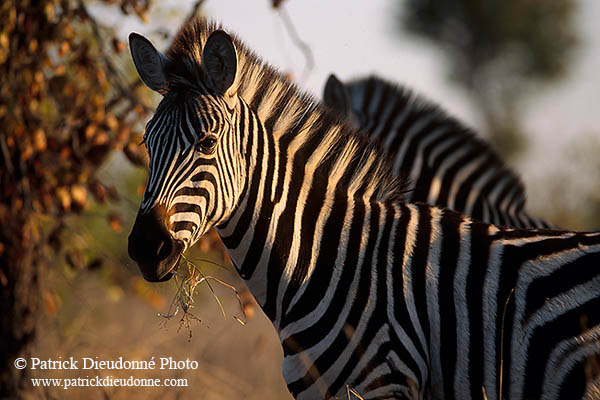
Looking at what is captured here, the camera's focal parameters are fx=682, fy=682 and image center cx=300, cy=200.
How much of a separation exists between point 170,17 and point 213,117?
4.26 meters

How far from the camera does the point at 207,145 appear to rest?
10.7 ft

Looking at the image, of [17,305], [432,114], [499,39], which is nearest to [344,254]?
[17,305]

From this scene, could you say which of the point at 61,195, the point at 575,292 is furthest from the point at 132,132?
the point at 575,292

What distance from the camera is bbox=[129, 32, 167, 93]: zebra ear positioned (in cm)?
352

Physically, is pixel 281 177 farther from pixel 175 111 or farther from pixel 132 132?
pixel 132 132

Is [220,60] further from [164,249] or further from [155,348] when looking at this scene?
[155,348]

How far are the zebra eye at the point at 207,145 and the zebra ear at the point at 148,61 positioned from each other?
480 millimetres

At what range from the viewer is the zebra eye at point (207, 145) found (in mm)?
3242

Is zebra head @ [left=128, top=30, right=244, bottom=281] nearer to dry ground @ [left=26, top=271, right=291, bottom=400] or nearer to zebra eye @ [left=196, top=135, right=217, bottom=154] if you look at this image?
zebra eye @ [left=196, top=135, right=217, bottom=154]

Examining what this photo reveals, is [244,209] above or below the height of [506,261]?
below

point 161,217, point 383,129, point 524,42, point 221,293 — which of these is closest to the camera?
point 161,217

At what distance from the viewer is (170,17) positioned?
716 centimetres

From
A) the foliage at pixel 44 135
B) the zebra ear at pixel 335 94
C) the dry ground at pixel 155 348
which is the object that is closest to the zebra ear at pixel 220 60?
the dry ground at pixel 155 348

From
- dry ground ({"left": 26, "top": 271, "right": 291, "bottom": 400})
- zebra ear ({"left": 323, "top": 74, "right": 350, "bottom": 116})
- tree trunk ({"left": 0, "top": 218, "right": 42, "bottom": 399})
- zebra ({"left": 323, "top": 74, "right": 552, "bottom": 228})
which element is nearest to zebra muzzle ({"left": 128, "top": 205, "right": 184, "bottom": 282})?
dry ground ({"left": 26, "top": 271, "right": 291, "bottom": 400})
